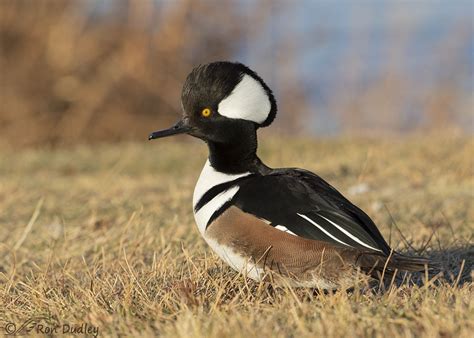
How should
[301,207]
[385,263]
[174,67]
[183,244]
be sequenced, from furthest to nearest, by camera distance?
[174,67]
[183,244]
[301,207]
[385,263]

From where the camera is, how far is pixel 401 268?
10.8 ft

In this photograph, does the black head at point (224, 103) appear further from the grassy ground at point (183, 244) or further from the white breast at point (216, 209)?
the grassy ground at point (183, 244)

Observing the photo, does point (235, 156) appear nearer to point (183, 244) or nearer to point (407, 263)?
point (407, 263)

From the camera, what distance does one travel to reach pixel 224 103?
3.65 m

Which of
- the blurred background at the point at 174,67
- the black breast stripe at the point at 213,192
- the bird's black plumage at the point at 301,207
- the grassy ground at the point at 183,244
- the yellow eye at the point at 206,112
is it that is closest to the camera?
the grassy ground at the point at 183,244

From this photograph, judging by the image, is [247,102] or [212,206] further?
[247,102]

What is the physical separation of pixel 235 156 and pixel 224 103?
0.25m

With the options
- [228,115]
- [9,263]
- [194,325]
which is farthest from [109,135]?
[194,325]

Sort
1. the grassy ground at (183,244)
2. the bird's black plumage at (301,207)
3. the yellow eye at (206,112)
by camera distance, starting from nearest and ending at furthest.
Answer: the grassy ground at (183,244) → the bird's black plumage at (301,207) → the yellow eye at (206,112)

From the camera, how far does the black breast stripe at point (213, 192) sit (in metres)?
3.58

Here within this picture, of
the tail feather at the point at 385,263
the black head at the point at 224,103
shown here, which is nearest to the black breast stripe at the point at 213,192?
the black head at the point at 224,103

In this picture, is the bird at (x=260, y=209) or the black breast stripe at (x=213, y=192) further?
the black breast stripe at (x=213, y=192)

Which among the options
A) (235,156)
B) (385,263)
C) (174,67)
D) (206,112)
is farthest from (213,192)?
(174,67)

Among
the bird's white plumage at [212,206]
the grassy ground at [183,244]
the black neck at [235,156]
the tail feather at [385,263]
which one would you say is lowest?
the grassy ground at [183,244]
